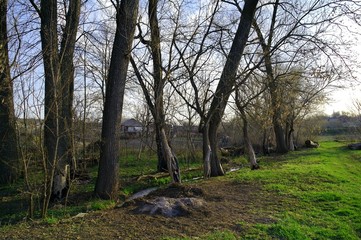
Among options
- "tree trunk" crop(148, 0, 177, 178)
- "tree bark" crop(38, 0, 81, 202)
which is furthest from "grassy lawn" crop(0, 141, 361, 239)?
"tree trunk" crop(148, 0, 177, 178)

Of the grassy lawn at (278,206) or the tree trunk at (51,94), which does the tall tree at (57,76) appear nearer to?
the tree trunk at (51,94)

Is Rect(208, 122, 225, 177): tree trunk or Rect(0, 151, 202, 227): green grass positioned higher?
Rect(208, 122, 225, 177): tree trunk

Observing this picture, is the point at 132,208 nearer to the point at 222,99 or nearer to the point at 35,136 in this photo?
the point at 35,136

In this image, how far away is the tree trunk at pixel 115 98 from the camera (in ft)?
27.9

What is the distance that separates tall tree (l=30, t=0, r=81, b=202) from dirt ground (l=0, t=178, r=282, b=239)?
3.63 ft

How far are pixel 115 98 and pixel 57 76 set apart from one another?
268 cm

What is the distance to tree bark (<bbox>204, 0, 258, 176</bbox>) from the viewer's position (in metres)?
11.0

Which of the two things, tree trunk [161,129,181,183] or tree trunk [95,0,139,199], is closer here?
tree trunk [95,0,139,199]

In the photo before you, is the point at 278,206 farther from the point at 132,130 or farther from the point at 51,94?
the point at 132,130

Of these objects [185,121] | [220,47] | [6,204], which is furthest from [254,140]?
[6,204]

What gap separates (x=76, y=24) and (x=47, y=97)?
295 cm

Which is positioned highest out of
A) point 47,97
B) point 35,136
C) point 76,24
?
point 76,24

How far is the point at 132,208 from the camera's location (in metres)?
6.58

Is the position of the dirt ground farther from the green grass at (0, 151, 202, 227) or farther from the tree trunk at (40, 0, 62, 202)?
the tree trunk at (40, 0, 62, 202)
